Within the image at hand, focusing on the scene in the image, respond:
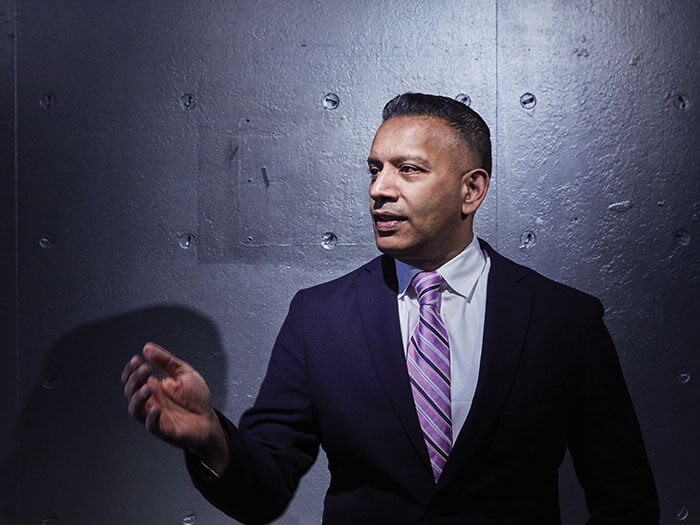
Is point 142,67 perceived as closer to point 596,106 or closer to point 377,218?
point 377,218

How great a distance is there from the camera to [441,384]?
1.11 metres

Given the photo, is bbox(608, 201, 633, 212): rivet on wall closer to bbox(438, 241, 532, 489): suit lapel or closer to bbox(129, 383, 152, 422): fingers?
bbox(438, 241, 532, 489): suit lapel

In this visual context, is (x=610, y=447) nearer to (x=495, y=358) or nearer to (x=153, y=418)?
(x=495, y=358)

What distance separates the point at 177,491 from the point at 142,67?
3.56ft

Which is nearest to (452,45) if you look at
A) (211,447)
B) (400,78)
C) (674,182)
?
(400,78)

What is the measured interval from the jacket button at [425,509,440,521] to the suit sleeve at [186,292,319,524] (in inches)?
9.4

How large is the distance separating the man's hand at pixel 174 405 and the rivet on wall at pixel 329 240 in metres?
0.74

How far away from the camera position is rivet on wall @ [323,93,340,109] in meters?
1.62

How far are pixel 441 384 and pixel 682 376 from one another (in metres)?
0.83

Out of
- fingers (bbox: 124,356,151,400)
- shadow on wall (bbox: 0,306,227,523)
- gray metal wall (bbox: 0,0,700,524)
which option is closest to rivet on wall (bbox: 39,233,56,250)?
gray metal wall (bbox: 0,0,700,524)

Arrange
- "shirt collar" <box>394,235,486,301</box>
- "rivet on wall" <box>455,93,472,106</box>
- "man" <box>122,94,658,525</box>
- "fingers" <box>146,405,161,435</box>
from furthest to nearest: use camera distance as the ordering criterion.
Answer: "rivet on wall" <box>455,93,472,106</box> → "shirt collar" <box>394,235,486,301</box> → "man" <box>122,94,658,525</box> → "fingers" <box>146,405,161,435</box>

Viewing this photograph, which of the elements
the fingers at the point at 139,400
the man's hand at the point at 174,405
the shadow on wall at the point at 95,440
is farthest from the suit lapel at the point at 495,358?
the shadow on wall at the point at 95,440

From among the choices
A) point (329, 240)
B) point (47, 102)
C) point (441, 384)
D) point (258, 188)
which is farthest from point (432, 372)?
point (47, 102)

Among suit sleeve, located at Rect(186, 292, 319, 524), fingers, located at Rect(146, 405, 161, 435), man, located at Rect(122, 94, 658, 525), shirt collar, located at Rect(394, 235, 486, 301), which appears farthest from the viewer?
shirt collar, located at Rect(394, 235, 486, 301)
